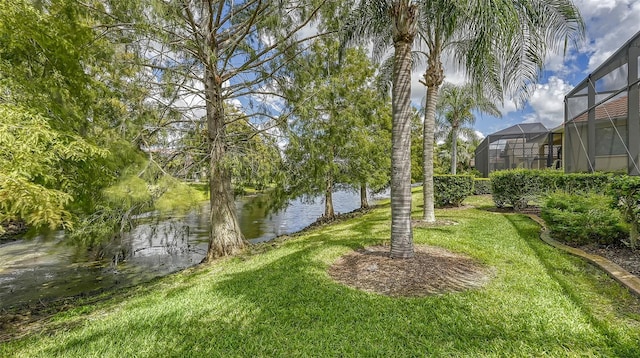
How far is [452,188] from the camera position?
11.3 meters

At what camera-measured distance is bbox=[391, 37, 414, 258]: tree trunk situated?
4852 mm

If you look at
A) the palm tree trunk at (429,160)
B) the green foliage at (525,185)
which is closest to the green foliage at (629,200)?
the green foliage at (525,185)

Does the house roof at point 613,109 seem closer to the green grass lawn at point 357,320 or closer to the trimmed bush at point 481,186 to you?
the green grass lawn at point 357,320

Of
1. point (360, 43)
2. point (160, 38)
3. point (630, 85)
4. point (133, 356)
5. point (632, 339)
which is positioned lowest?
point (133, 356)

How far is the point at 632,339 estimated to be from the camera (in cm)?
258

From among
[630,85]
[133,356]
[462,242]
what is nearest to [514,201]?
[630,85]

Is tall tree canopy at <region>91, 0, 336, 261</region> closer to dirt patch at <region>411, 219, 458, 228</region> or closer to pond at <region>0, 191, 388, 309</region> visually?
pond at <region>0, 191, 388, 309</region>

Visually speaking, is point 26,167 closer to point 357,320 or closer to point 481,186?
point 357,320

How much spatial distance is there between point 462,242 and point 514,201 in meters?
5.52

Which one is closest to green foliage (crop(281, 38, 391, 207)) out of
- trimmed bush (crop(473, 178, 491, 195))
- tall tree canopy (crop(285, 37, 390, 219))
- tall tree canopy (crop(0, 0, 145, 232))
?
tall tree canopy (crop(285, 37, 390, 219))

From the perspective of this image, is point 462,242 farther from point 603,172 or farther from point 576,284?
point 603,172

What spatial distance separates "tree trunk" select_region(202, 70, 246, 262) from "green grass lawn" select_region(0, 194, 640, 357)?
→ 129 inches

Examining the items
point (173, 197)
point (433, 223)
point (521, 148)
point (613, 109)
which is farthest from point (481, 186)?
point (173, 197)

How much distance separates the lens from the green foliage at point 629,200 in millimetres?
4473
